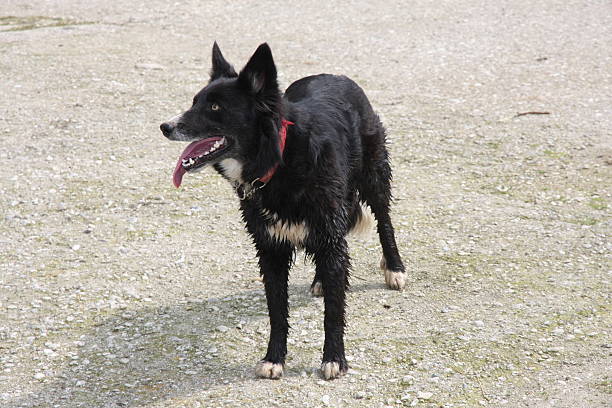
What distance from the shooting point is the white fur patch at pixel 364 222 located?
20.1 feet

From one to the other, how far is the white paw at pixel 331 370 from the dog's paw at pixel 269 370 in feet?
0.93

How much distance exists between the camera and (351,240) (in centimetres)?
699

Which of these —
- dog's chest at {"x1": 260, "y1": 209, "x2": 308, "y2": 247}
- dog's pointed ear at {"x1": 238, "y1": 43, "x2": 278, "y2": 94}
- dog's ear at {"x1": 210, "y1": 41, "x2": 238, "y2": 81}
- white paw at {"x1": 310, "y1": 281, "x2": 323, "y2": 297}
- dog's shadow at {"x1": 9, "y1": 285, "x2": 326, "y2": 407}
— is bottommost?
dog's shadow at {"x1": 9, "y1": 285, "x2": 326, "y2": 407}

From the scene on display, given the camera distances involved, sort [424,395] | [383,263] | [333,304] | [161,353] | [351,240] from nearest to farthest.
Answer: [424,395] → [333,304] → [161,353] → [383,263] → [351,240]

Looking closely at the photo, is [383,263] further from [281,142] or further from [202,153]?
[202,153]


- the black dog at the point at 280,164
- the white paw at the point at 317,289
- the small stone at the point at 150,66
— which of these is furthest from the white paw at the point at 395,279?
the small stone at the point at 150,66

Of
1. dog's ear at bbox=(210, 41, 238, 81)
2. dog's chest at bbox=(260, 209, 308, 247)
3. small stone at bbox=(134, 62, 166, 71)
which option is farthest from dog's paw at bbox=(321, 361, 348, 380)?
small stone at bbox=(134, 62, 166, 71)

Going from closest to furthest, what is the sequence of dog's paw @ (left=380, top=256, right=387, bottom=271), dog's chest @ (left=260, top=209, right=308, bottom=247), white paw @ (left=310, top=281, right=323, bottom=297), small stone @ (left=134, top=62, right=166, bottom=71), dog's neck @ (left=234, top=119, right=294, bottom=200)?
dog's neck @ (left=234, top=119, right=294, bottom=200) < dog's chest @ (left=260, top=209, right=308, bottom=247) < white paw @ (left=310, top=281, right=323, bottom=297) < dog's paw @ (left=380, top=256, right=387, bottom=271) < small stone @ (left=134, top=62, right=166, bottom=71)

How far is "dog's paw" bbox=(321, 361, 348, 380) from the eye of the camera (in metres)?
5.01

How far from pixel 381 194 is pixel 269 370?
5.72ft

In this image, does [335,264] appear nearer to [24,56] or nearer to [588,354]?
[588,354]

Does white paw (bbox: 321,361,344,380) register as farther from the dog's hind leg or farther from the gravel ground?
the dog's hind leg

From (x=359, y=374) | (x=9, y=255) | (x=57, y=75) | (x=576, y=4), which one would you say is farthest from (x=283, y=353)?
(x=576, y=4)

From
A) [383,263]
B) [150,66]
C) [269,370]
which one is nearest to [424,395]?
[269,370]
